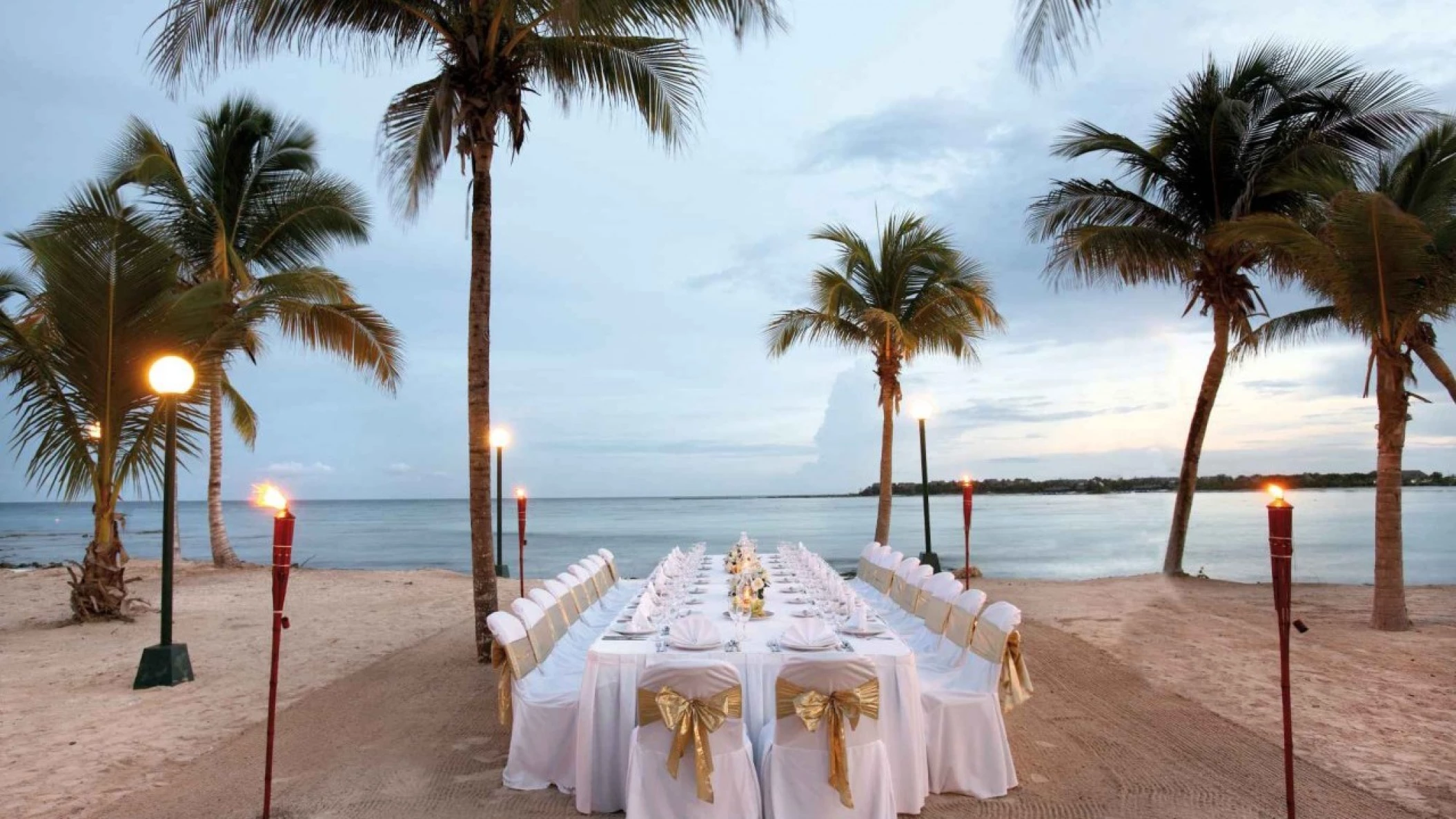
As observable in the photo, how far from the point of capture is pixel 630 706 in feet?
15.8

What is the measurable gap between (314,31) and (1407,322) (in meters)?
10.9

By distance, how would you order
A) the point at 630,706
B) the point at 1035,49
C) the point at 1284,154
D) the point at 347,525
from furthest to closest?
the point at 347,525
the point at 1284,154
the point at 630,706
the point at 1035,49

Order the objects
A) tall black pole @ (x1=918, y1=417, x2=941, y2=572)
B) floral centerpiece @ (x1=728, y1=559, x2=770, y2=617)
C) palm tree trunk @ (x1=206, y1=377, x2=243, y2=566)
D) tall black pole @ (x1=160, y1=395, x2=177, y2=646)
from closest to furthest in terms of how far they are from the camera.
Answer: floral centerpiece @ (x1=728, y1=559, x2=770, y2=617) → tall black pole @ (x1=160, y1=395, x2=177, y2=646) → tall black pole @ (x1=918, y1=417, x2=941, y2=572) → palm tree trunk @ (x1=206, y1=377, x2=243, y2=566)

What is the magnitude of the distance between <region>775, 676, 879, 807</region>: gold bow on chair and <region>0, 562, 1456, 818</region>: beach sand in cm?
148

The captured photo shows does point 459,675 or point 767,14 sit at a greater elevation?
point 767,14

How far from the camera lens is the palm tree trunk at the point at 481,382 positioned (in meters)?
8.00

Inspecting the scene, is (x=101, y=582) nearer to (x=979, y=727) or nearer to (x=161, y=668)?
(x=161, y=668)

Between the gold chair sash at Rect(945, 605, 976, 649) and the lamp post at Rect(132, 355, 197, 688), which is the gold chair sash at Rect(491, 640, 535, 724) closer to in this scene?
the gold chair sash at Rect(945, 605, 976, 649)

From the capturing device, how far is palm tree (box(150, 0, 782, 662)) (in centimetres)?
718

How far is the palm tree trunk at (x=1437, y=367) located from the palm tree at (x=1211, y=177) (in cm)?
293

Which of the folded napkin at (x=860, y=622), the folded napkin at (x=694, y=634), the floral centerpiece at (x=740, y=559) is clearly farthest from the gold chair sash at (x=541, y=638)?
the folded napkin at (x=860, y=622)

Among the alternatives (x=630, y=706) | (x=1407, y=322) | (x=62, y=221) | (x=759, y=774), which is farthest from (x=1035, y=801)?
(x=62, y=221)

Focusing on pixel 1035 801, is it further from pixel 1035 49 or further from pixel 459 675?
pixel 459 675

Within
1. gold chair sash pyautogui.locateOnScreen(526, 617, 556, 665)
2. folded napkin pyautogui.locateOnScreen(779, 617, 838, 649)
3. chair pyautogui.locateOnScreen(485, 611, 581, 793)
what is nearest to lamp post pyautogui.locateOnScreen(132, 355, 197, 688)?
gold chair sash pyautogui.locateOnScreen(526, 617, 556, 665)
